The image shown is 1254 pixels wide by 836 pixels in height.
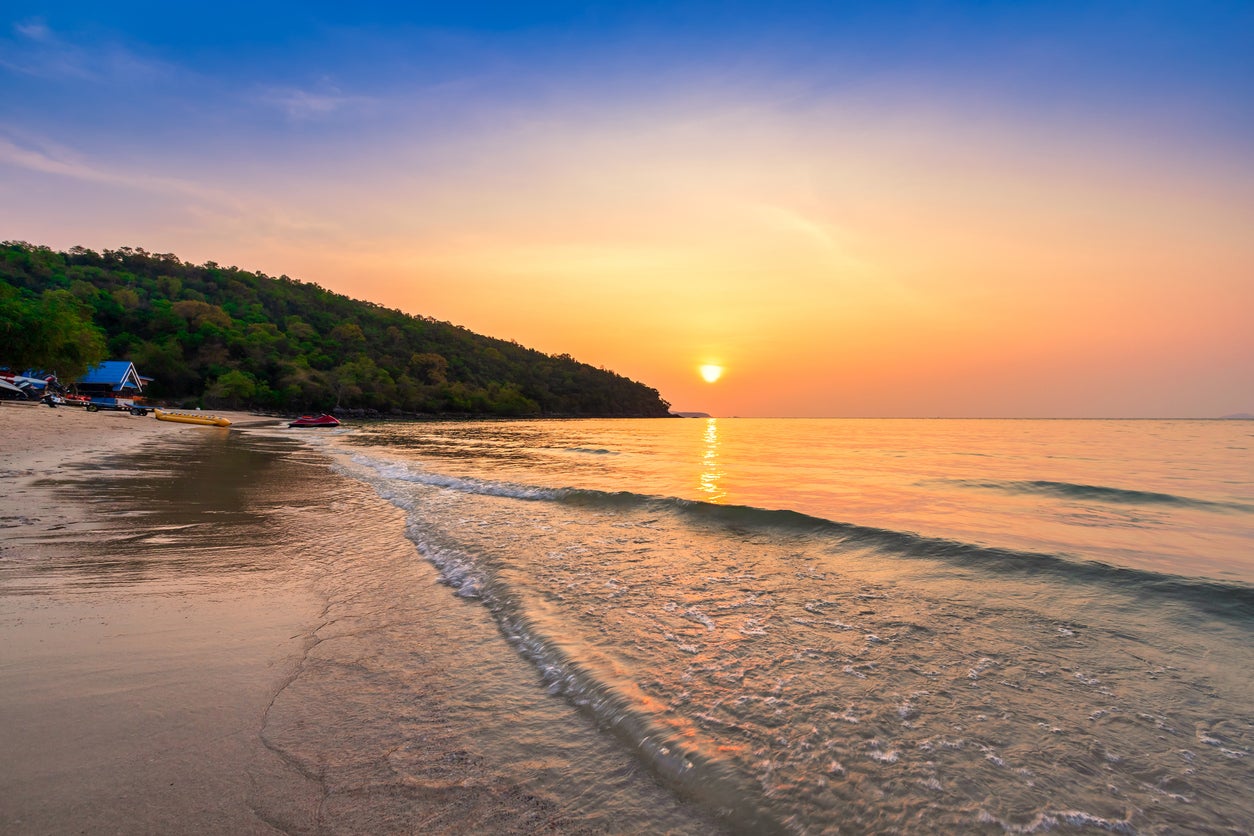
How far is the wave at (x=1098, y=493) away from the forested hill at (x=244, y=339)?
76.0 m

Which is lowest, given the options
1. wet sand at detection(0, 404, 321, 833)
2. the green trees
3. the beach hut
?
wet sand at detection(0, 404, 321, 833)

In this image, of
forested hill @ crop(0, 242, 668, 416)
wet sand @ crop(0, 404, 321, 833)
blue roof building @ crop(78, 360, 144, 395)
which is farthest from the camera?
forested hill @ crop(0, 242, 668, 416)

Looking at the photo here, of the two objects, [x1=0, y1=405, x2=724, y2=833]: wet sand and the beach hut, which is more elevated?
the beach hut

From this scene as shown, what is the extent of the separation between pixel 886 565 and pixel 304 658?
Answer: 27.7 ft

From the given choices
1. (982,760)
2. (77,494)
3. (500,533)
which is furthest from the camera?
(77,494)

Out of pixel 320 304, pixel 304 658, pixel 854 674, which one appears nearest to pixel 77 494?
pixel 304 658

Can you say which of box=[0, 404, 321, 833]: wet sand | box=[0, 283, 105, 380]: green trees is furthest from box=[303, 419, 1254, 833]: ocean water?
box=[0, 283, 105, 380]: green trees

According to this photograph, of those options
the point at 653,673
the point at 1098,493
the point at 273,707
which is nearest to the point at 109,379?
the point at 273,707

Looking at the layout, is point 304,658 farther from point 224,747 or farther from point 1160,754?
point 1160,754

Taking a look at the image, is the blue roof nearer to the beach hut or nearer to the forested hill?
Result: the beach hut

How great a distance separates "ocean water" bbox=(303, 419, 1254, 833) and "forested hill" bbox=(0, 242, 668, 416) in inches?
2776

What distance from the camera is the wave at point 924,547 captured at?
7926 millimetres

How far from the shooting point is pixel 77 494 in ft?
43.1

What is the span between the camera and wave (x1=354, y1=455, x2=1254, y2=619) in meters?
Result: 7.93
